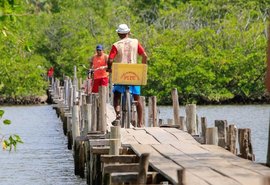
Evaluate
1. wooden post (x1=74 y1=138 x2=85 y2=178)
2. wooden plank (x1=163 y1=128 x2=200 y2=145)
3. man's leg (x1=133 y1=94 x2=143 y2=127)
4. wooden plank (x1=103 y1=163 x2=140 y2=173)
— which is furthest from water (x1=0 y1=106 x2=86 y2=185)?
wooden plank (x1=103 y1=163 x2=140 y2=173)

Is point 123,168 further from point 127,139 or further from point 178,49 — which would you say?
point 178,49

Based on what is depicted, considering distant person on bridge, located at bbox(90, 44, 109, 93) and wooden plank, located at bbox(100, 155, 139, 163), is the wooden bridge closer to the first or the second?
wooden plank, located at bbox(100, 155, 139, 163)

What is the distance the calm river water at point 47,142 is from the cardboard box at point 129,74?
453cm

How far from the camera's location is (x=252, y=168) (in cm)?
1312

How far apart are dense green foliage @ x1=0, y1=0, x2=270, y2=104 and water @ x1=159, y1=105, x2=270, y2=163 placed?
4.13m

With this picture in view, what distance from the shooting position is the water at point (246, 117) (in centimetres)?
3577

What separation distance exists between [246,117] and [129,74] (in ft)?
94.6

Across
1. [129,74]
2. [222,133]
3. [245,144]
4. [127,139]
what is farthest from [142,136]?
[245,144]

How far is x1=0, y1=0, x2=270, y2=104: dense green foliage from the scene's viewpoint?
208 ft

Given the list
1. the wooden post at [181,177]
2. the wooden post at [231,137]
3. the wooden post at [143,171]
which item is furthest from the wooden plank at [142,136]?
the wooden post at [181,177]

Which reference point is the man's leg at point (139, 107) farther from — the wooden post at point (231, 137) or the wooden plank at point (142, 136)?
the wooden post at point (231, 137)

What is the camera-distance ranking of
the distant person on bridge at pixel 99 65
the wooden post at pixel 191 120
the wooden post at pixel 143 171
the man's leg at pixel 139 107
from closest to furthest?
the wooden post at pixel 143 171, the wooden post at pixel 191 120, the man's leg at pixel 139 107, the distant person on bridge at pixel 99 65

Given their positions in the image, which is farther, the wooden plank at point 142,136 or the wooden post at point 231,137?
the wooden plank at point 142,136

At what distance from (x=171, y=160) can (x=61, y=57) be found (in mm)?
61854
